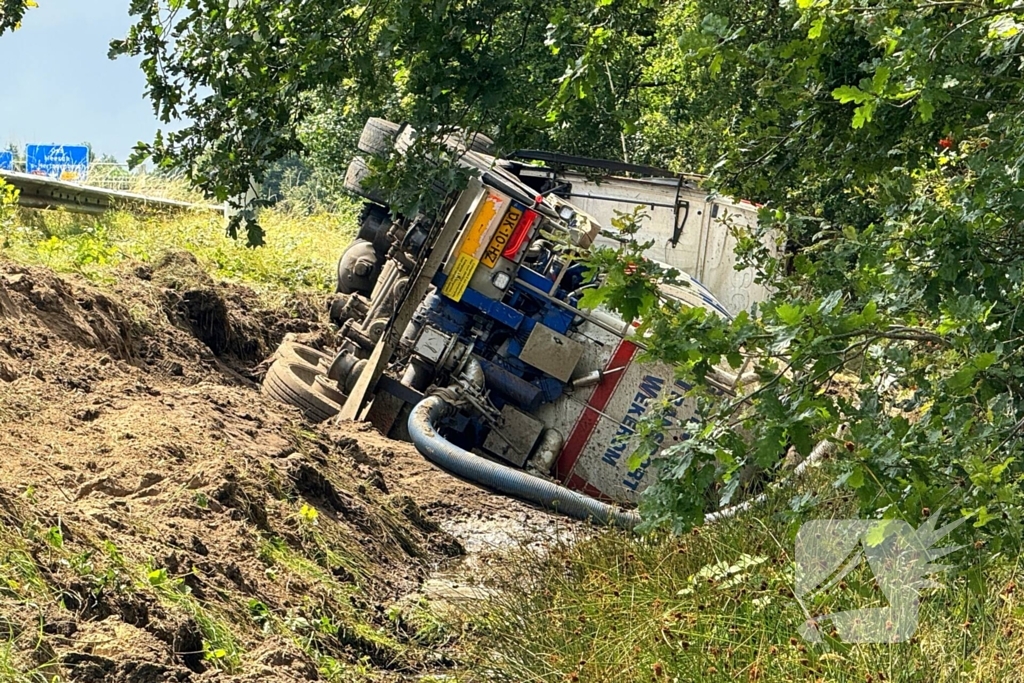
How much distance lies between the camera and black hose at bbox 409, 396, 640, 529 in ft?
32.3

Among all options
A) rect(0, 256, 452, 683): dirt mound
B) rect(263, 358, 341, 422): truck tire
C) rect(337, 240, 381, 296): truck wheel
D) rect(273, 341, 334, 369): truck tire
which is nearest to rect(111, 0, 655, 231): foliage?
rect(0, 256, 452, 683): dirt mound

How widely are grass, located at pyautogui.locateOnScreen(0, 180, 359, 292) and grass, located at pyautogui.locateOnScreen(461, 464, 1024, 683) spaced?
19.9ft

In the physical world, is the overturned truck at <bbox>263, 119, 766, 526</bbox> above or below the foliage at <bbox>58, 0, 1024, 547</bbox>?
below

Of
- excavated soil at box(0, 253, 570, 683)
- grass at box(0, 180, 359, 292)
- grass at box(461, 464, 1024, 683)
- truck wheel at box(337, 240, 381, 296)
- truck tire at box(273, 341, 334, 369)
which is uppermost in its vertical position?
grass at box(461, 464, 1024, 683)

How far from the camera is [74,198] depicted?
51.3ft

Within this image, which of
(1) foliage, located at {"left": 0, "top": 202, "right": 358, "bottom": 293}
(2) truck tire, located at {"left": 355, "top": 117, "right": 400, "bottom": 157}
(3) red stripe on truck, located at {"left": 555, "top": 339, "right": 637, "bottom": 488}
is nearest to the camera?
(3) red stripe on truck, located at {"left": 555, "top": 339, "right": 637, "bottom": 488}

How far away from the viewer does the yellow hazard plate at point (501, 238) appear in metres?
10.6

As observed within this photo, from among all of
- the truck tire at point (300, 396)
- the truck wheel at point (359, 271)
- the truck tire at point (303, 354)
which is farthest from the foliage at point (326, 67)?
the truck wheel at point (359, 271)

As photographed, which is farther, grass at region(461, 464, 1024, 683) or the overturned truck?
the overturned truck

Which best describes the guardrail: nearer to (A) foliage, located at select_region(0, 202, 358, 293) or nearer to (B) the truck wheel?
(A) foliage, located at select_region(0, 202, 358, 293)

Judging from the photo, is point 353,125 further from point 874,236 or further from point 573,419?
point 874,236

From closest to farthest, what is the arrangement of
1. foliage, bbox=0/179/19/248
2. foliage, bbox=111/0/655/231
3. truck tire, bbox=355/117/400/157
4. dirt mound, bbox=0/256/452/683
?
dirt mound, bbox=0/256/452/683
foliage, bbox=111/0/655/231
foliage, bbox=0/179/19/248
truck tire, bbox=355/117/400/157

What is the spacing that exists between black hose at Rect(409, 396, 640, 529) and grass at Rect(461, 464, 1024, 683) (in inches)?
133

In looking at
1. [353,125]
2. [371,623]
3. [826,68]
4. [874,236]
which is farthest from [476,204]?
[353,125]
